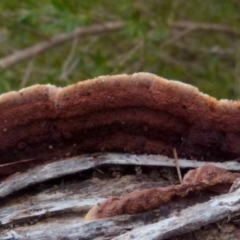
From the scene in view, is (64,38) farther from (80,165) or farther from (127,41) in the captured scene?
(80,165)

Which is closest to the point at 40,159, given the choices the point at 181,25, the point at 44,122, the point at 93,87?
the point at 44,122

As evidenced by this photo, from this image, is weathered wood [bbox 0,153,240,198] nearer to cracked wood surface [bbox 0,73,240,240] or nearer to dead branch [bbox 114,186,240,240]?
cracked wood surface [bbox 0,73,240,240]

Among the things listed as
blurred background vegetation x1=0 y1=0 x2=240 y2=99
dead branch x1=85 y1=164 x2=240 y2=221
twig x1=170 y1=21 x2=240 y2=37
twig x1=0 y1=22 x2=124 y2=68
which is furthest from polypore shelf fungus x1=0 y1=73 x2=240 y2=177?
twig x1=170 y1=21 x2=240 y2=37

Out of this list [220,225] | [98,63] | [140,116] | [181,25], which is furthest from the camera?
[181,25]

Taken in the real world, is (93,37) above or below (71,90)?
below

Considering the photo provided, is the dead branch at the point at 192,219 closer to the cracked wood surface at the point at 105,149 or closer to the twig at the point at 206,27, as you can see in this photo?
the cracked wood surface at the point at 105,149

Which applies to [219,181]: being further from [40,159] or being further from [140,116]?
[40,159]
